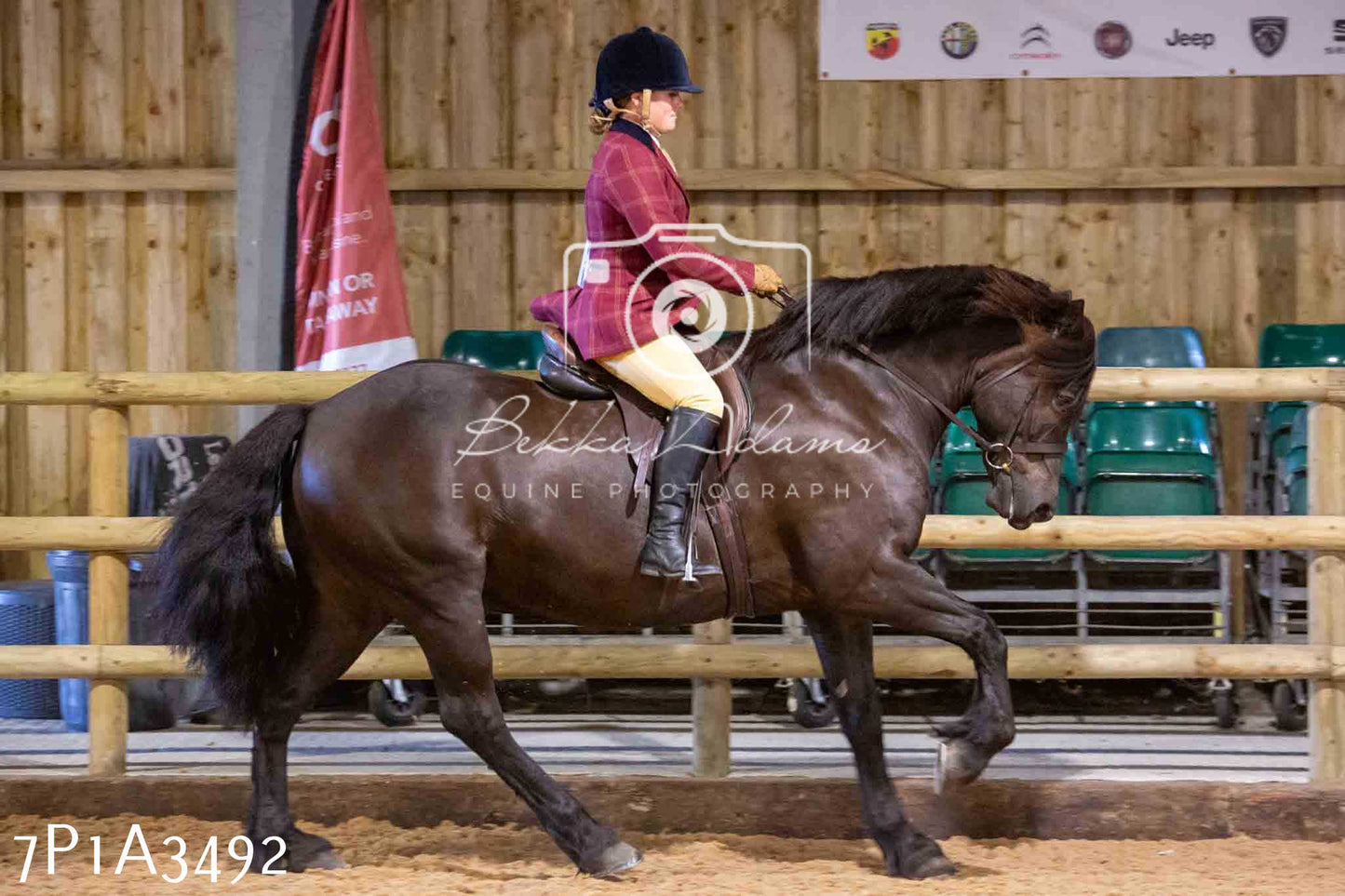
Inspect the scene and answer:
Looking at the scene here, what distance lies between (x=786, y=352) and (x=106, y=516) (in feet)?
7.67

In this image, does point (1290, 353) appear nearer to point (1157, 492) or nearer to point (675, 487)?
point (1157, 492)

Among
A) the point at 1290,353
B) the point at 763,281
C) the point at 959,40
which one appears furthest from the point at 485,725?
the point at 959,40

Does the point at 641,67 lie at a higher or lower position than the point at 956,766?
higher

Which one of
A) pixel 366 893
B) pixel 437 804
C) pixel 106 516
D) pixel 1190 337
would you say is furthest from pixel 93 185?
pixel 1190 337

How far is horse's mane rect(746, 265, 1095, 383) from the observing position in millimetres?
3881

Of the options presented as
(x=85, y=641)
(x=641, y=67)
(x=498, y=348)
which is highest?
(x=641, y=67)

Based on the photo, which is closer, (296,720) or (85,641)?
(296,720)

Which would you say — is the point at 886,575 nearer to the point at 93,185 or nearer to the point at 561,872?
the point at 561,872

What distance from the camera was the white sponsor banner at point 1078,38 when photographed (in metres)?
7.35

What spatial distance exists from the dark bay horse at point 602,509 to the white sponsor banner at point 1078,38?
391cm

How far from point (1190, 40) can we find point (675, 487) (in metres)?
5.11

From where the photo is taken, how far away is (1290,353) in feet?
22.7

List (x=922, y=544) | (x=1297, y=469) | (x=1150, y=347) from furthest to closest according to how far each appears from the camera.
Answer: (x=1150, y=347) < (x=1297, y=469) < (x=922, y=544)

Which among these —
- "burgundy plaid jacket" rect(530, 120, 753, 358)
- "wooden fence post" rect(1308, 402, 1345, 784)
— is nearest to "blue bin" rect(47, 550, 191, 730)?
"burgundy plaid jacket" rect(530, 120, 753, 358)
